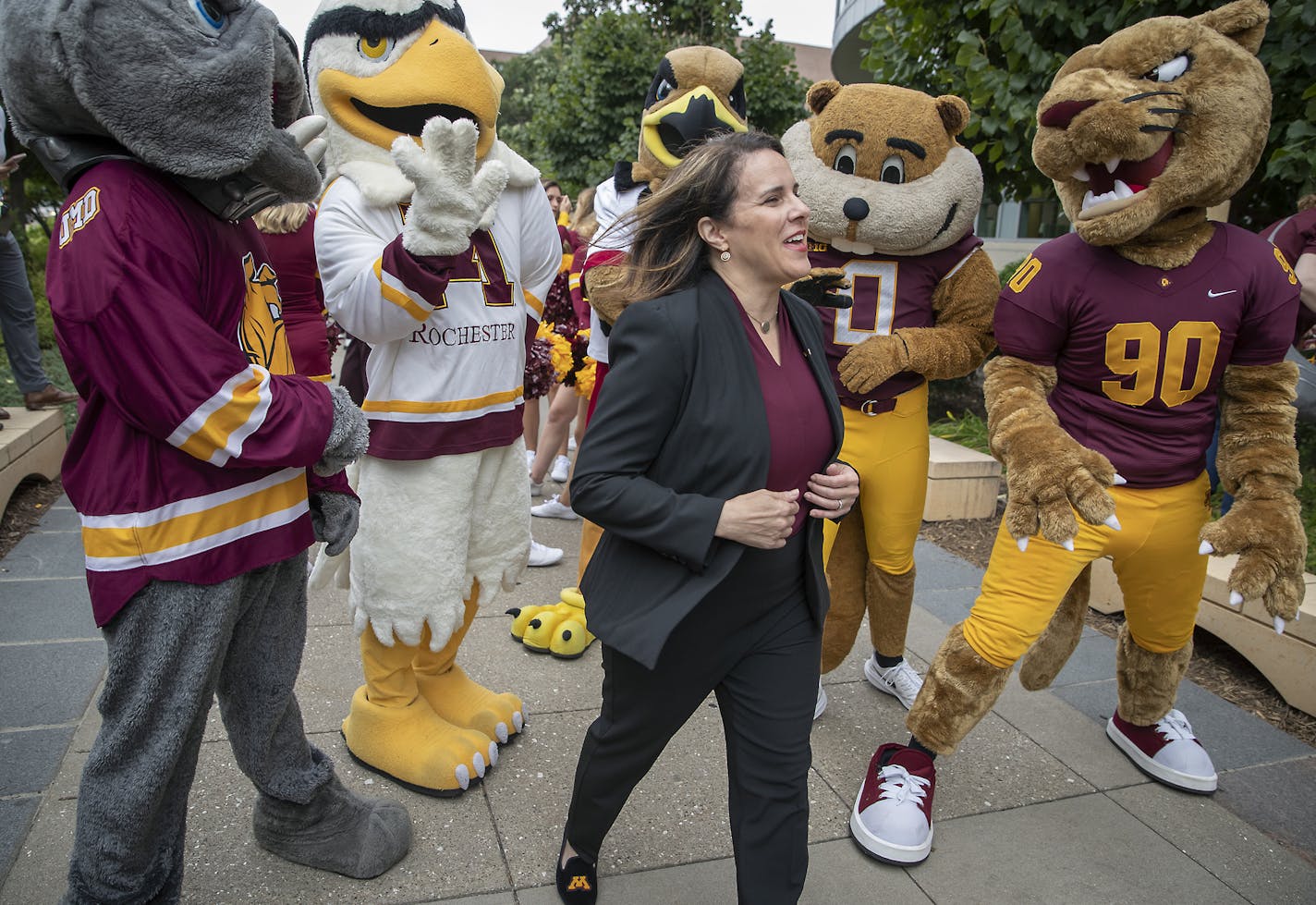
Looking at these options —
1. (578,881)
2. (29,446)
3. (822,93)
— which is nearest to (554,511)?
(29,446)

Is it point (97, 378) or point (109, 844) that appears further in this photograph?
point (109, 844)

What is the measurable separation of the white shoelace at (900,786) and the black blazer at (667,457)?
1251 mm

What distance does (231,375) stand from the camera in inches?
71.0

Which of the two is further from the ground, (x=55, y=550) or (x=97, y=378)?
(x=97, y=378)

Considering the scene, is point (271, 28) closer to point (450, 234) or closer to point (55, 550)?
point (450, 234)

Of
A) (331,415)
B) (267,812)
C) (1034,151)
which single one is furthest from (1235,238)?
(267,812)

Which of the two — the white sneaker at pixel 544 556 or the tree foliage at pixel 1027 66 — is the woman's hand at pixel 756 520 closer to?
the white sneaker at pixel 544 556

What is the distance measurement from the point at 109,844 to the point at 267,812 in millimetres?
Answer: 582

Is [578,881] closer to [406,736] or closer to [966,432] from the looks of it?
[406,736]

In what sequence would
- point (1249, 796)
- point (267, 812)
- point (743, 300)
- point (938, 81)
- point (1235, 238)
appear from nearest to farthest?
point (743, 300)
point (267, 812)
point (1235, 238)
point (1249, 796)
point (938, 81)

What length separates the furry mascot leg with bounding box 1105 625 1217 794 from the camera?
123 inches

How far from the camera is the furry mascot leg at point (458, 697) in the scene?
120 inches

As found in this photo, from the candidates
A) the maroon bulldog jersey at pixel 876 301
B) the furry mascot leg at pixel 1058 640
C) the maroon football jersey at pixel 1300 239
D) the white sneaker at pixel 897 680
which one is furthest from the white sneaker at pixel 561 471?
the maroon football jersey at pixel 1300 239

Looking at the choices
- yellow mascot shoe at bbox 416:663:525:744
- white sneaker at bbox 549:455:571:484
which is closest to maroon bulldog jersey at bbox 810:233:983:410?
yellow mascot shoe at bbox 416:663:525:744
